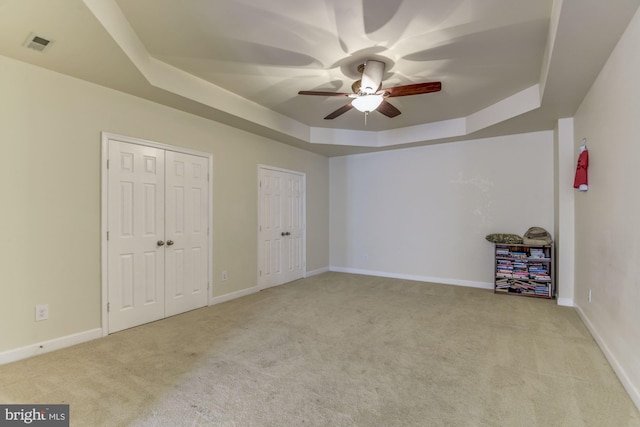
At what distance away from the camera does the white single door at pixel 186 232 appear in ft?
12.2

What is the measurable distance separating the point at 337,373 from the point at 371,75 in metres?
2.77

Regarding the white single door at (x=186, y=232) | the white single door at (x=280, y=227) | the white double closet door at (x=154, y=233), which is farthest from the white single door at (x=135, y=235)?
the white single door at (x=280, y=227)

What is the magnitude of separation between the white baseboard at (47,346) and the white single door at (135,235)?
0.18 m

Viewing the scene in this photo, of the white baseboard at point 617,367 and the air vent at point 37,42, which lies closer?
the white baseboard at point 617,367

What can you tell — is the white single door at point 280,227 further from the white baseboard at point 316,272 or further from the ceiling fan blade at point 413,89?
the ceiling fan blade at point 413,89

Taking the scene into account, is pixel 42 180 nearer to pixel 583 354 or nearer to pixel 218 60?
pixel 218 60

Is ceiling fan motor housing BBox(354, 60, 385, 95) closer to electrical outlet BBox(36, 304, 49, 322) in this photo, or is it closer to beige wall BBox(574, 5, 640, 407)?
beige wall BBox(574, 5, 640, 407)

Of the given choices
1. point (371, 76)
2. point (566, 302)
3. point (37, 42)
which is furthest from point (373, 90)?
point (566, 302)

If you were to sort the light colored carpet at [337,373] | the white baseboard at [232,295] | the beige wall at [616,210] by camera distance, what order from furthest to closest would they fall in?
1. the white baseboard at [232,295]
2. the beige wall at [616,210]
3. the light colored carpet at [337,373]

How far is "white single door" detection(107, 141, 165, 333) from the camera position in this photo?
3178 millimetres

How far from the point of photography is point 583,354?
264 cm

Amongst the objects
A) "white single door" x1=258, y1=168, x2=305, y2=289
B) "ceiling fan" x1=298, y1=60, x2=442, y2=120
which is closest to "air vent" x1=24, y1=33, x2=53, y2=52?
"ceiling fan" x1=298, y1=60, x2=442, y2=120

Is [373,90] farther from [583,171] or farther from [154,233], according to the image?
[154,233]

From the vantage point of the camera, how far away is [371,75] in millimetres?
3061
